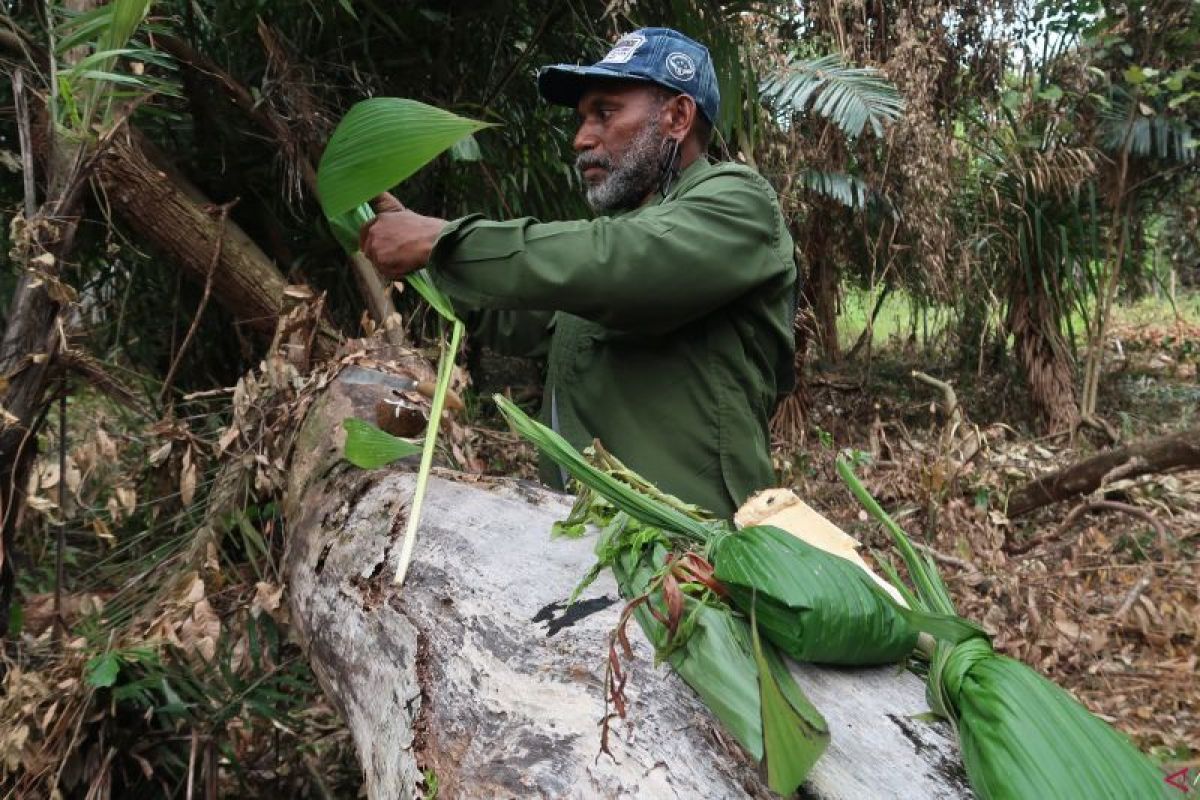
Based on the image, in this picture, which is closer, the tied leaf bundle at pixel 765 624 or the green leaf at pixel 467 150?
the tied leaf bundle at pixel 765 624

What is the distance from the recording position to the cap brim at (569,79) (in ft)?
6.43

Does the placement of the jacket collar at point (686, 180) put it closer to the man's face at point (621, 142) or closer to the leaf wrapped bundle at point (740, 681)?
the man's face at point (621, 142)

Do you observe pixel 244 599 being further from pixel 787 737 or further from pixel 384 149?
pixel 787 737

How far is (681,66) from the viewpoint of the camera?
1978 millimetres

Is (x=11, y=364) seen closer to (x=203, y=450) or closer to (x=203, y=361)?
(x=203, y=450)

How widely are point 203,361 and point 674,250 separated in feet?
8.01

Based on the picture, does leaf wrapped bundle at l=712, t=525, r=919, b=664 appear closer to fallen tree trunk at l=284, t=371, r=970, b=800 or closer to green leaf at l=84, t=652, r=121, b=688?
fallen tree trunk at l=284, t=371, r=970, b=800

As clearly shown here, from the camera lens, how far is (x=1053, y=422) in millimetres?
5781

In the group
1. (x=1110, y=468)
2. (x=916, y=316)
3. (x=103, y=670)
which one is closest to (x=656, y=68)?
(x=103, y=670)

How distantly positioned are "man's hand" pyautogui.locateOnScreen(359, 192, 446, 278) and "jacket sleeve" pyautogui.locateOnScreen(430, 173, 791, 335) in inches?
1.2

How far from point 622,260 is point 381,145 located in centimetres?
42

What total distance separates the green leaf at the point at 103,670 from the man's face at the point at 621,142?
4.48ft

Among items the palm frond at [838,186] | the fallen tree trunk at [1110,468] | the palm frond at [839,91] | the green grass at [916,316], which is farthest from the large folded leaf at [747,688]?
the green grass at [916,316]

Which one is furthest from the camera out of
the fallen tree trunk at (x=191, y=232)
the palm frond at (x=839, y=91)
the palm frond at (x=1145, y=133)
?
the palm frond at (x=1145, y=133)
